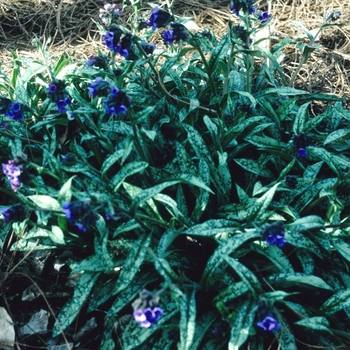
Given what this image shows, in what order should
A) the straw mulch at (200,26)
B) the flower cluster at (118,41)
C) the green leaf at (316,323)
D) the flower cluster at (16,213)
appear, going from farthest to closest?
the straw mulch at (200,26), the flower cluster at (118,41), the green leaf at (316,323), the flower cluster at (16,213)

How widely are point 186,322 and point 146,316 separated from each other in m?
0.33

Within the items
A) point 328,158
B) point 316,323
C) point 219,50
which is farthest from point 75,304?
point 219,50

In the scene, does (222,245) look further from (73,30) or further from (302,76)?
(73,30)

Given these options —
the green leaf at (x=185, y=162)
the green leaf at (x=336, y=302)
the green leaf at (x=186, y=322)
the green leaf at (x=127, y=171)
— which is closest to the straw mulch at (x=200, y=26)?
the green leaf at (x=185, y=162)

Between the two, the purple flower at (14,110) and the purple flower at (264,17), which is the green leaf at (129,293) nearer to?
the purple flower at (14,110)

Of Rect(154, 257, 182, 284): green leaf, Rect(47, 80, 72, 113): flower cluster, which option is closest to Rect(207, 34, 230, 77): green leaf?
Result: Rect(47, 80, 72, 113): flower cluster

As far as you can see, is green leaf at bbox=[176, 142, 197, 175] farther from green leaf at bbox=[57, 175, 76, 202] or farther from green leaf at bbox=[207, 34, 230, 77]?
green leaf at bbox=[57, 175, 76, 202]

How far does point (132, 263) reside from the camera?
8.05ft

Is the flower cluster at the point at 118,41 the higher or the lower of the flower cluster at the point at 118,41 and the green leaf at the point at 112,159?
the higher

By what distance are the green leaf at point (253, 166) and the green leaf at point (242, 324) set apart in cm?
87

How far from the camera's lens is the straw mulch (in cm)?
408

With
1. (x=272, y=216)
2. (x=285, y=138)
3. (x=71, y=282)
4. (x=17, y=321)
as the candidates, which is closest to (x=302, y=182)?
(x=272, y=216)

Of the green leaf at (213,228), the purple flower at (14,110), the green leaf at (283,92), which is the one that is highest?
the purple flower at (14,110)

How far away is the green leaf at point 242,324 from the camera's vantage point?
2.24 meters
